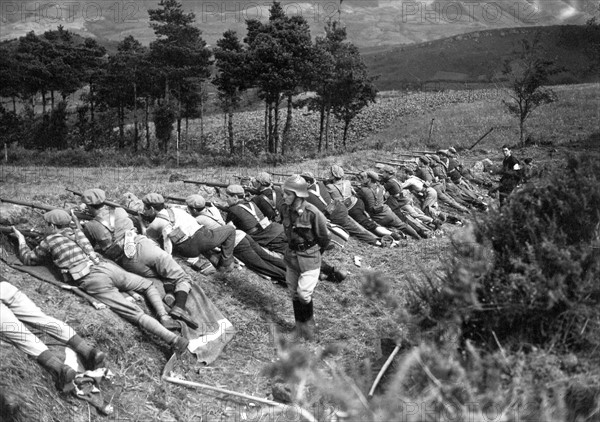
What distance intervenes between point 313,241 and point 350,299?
197cm

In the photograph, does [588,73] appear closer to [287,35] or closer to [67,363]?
[287,35]

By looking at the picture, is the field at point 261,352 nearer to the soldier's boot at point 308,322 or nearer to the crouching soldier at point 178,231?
the soldier's boot at point 308,322

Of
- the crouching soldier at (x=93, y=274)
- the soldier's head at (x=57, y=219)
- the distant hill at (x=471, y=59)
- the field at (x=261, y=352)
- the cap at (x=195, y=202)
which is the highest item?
the distant hill at (x=471, y=59)

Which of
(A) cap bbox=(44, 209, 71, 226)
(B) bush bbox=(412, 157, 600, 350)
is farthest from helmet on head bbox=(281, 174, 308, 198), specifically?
(A) cap bbox=(44, 209, 71, 226)

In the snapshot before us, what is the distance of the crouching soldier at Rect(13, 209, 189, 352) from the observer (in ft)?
20.6

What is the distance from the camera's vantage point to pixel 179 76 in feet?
152

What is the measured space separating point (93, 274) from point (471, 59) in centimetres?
11443

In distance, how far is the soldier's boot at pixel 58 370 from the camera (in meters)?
5.17

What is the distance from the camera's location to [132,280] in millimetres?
6750

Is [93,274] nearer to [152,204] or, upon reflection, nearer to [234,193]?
[152,204]

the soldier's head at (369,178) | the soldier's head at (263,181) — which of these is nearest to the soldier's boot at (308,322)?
the soldier's head at (263,181)

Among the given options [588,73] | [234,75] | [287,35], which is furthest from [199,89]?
[588,73]

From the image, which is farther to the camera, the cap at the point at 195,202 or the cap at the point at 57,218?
the cap at the point at 195,202

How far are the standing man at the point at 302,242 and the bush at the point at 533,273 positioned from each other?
1.75m
